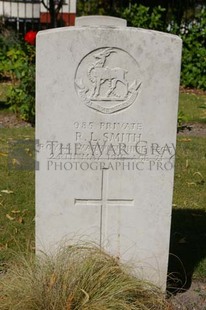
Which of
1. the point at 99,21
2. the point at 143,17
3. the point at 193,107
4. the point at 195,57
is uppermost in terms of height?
the point at 99,21

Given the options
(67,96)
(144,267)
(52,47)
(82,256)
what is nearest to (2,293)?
(82,256)

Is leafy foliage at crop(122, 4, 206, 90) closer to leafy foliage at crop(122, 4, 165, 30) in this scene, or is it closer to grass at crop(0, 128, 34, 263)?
leafy foliage at crop(122, 4, 165, 30)

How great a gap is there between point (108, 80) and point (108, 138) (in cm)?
36

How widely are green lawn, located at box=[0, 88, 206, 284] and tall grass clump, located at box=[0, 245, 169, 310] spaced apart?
1.66 feet

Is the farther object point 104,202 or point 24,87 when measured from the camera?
point 24,87

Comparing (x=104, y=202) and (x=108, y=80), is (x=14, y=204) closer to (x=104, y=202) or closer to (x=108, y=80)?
(x=104, y=202)

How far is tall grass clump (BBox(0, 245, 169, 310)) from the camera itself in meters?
3.30

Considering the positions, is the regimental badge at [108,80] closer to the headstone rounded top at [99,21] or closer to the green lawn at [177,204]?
the headstone rounded top at [99,21]

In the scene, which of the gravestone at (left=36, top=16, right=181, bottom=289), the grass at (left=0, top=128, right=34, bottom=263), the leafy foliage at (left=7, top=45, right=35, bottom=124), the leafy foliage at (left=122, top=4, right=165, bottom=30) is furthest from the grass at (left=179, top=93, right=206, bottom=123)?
the gravestone at (left=36, top=16, right=181, bottom=289)

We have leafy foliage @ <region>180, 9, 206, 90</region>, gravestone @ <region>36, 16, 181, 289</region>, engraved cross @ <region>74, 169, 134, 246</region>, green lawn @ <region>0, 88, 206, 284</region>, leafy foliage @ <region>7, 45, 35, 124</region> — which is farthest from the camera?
leafy foliage @ <region>180, 9, 206, 90</region>

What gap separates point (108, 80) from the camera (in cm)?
347

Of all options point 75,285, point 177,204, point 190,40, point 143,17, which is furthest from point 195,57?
point 75,285

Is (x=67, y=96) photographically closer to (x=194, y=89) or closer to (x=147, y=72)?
(x=147, y=72)

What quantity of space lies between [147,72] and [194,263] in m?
1.74
